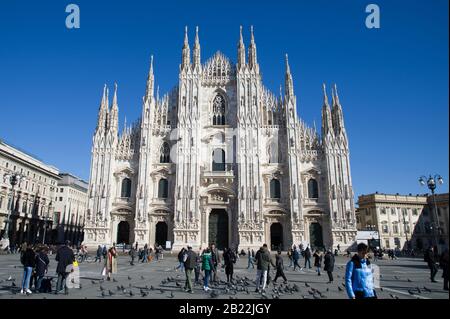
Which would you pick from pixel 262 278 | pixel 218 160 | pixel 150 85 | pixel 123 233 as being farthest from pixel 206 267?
pixel 150 85

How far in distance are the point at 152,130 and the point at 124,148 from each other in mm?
3826

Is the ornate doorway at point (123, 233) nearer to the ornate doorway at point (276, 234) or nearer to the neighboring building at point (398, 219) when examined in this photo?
the ornate doorway at point (276, 234)

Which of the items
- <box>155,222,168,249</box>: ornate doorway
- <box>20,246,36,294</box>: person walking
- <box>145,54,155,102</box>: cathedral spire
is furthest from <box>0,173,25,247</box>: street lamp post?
<box>20,246,36,294</box>: person walking

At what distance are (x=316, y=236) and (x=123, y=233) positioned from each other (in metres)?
21.1

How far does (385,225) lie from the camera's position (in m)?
56.2

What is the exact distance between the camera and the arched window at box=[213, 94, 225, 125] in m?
39.6

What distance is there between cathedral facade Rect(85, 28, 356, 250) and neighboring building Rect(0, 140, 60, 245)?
14466 millimetres

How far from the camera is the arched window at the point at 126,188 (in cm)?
3731

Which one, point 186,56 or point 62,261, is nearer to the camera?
point 62,261

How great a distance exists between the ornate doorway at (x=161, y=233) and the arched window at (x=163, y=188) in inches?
121

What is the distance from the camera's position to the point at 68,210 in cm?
6112

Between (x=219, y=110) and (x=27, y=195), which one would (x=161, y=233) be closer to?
(x=219, y=110)

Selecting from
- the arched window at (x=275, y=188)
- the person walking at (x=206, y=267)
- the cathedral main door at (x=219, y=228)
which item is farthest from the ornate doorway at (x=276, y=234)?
the person walking at (x=206, y=267)

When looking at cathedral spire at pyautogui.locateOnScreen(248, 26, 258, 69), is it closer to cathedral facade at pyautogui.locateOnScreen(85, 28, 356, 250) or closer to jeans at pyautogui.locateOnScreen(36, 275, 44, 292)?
cathedral facade at pyautogui.locateOnScreen(85, 28, 356, 250)
